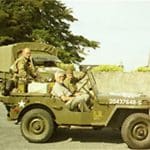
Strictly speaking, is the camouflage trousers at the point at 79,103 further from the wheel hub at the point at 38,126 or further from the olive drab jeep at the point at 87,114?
the wheel hub at the point at 38,126

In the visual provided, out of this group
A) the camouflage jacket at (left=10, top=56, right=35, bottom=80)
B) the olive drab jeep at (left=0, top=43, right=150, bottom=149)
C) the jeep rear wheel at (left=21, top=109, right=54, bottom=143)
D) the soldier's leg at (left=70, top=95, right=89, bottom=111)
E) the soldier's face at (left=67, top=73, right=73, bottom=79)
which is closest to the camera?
the olive drab jeep at (left=0, top=43, right=150, bottom=149)

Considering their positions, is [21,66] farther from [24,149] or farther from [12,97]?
[24,149]

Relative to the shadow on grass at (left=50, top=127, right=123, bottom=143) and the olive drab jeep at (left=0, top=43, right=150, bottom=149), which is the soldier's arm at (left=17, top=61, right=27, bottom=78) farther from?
the shadow on grass at (left=50, top=127, right=123, bottom=143)

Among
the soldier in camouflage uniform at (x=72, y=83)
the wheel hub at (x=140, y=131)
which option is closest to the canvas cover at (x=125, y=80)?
the soldier in camouflage uniform at (x=72, y=83)

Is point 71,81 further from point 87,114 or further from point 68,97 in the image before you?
point 87,114

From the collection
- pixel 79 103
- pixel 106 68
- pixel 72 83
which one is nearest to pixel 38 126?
pixel 79 103

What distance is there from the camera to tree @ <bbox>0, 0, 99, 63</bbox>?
35875 millimetres

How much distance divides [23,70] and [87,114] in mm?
1781

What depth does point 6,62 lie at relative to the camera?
23.4m

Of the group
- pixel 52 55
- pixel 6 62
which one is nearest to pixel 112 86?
pixel 52 55

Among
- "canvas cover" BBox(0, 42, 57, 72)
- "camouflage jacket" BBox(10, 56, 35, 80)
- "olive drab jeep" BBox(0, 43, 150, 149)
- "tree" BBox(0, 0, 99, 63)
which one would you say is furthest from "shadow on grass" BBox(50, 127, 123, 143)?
"tree" BBox(0, 0, 99, 63)

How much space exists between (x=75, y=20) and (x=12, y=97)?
29.5 m

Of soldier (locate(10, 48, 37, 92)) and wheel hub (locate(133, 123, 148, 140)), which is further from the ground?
soldier (locate(10, 48, 37, 92))

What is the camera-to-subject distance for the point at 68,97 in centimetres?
1023
